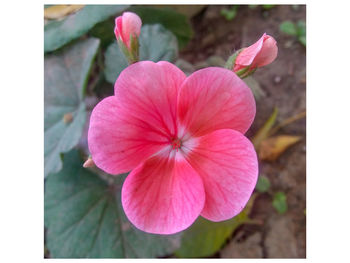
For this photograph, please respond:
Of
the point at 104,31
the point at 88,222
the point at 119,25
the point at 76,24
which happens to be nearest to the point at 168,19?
the point at 104,31

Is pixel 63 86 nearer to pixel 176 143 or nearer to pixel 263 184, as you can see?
pixel 176 143

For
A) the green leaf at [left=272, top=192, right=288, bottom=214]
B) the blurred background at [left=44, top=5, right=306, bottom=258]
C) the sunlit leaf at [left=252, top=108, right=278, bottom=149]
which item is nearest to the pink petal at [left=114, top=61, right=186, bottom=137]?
the blurred background at [left=44, top=5, right=306, bottom=258]

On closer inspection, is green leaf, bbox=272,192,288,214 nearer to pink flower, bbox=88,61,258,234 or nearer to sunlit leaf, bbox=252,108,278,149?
sunlit leaf, bbox=252,108,278,149

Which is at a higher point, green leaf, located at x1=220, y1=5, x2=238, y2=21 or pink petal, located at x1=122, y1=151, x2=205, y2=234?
green leaf, located at x1=220, y1=5, x2=238, y2=21

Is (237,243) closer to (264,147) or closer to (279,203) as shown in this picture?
(279,203)

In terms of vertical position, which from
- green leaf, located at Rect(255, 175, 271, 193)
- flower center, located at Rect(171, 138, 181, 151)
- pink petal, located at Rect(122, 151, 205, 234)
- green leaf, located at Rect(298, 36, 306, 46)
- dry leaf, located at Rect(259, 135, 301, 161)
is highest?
green leaf, located at Rect(298, 36, 306, 46)

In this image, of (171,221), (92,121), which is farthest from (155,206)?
(92,121)
